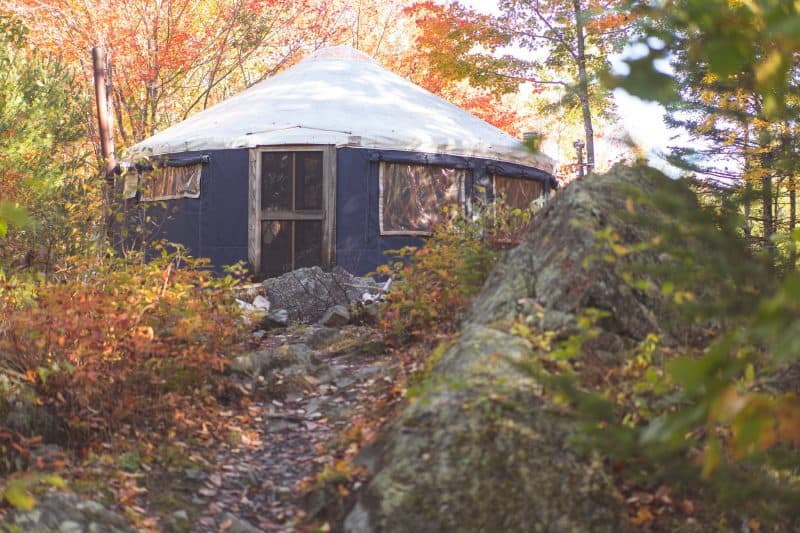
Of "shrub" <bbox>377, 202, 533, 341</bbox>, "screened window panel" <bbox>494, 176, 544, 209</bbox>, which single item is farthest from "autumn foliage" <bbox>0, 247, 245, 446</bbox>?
"screened window panel" <bbox>494, 176, 544, 209</bbox>

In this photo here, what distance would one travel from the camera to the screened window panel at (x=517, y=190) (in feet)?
34.0

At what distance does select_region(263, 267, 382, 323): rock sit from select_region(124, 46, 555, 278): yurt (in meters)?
1.29

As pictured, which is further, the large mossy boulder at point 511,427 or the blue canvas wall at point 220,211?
the blue canvas wall at point 220,211

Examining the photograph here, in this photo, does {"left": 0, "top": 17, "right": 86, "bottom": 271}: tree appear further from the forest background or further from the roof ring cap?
the roof ring cap

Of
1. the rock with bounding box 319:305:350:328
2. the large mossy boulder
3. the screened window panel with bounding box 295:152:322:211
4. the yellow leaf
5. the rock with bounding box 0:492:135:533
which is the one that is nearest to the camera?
the yellow leaf

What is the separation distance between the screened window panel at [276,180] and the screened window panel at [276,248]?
0.22m

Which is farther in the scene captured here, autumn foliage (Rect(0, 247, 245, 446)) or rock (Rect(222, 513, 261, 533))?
autumn foliage (Rect(0, 247, 245, 446))

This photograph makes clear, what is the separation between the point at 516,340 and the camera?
3.49 m

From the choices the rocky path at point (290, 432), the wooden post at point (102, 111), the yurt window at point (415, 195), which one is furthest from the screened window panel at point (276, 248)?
the rocky path at point (290, 432)

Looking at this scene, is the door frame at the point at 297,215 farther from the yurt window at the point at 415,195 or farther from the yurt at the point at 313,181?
the yurt window at the point at 415,195

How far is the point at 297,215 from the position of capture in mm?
9461

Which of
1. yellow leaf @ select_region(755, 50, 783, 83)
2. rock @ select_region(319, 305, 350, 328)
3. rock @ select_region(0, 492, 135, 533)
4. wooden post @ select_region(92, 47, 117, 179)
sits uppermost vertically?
wooden post @ select_region(92, 47, 117, 179)

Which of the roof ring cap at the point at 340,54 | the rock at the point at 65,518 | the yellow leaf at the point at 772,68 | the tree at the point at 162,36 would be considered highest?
the tree at the point at 162,36

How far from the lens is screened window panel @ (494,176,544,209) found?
10.4 meters
